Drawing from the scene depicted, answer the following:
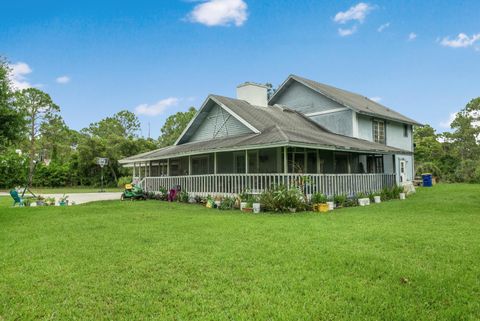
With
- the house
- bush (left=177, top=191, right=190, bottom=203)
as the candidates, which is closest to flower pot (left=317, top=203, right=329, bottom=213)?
the house

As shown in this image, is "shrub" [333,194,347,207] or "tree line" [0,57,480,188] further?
"tree line" [0,57,480,188]

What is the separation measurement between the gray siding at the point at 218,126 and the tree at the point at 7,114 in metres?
9.66

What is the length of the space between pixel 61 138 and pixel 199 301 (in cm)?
5708

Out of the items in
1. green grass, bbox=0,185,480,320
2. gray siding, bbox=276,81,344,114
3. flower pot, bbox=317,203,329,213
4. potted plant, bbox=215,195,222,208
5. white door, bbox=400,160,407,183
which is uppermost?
gray siding, bbox=276,81,344,114

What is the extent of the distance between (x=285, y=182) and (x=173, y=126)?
4677 cm

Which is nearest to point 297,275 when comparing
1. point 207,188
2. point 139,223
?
point 139,223

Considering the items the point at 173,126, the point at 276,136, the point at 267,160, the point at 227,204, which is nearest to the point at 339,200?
the point at 276,136

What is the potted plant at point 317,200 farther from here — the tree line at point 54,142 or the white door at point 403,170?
the white door at point 403,170

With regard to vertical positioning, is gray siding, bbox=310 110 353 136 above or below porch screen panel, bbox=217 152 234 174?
above

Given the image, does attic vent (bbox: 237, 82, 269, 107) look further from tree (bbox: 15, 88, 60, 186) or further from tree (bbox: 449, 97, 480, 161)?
tree (bbox: 15, 88, 60, 186)

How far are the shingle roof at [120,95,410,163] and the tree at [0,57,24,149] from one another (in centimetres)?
708

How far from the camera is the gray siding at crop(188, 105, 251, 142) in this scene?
18.0 meters

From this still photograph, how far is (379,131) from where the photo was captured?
21.2m

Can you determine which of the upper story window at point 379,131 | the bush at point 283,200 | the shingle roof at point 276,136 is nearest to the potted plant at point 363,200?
the shingle roof at point 276,136
